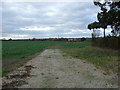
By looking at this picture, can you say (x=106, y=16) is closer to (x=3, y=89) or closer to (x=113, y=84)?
(x=113, y=84)

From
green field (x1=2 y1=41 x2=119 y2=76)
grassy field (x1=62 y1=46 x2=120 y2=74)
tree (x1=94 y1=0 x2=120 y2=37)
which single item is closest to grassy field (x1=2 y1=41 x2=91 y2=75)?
green field (x1=2 y1=41 x2=119 y2=76)

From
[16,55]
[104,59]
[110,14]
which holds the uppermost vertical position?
[110,14]

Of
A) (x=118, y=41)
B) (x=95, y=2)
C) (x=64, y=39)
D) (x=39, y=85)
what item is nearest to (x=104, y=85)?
(x=39, y=85)

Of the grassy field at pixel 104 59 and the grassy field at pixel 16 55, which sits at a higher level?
the grassy field at pixel 104 59

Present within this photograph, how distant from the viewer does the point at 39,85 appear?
26.2 feet

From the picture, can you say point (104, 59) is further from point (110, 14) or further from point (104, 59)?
point (110, 14)

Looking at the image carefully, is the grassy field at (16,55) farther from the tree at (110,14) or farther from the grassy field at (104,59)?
the tree at (110,14)

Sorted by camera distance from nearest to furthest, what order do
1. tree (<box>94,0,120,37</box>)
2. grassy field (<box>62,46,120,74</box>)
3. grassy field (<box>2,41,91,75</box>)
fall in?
grassy field (<box>62,46,120,74</box>) → grassy field (<box>2,41,91,75</box>) → tree (<box>94,0,120,37</box>)

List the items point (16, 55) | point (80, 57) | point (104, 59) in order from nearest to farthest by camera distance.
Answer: point (104, 59)
point (80, 57)
point (16, 55)

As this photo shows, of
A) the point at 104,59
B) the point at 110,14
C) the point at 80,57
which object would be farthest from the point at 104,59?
the point at 110,14

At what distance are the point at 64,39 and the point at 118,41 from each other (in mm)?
95089

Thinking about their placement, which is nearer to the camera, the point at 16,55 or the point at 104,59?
the point at 104,59

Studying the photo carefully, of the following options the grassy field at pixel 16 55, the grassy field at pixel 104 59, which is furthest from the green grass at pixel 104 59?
the grassy field at pixel 16 55

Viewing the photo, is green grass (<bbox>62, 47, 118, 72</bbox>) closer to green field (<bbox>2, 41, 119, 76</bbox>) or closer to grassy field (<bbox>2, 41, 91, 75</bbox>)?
green field (<bbox>2, 41, 119, 76</bbox>)
